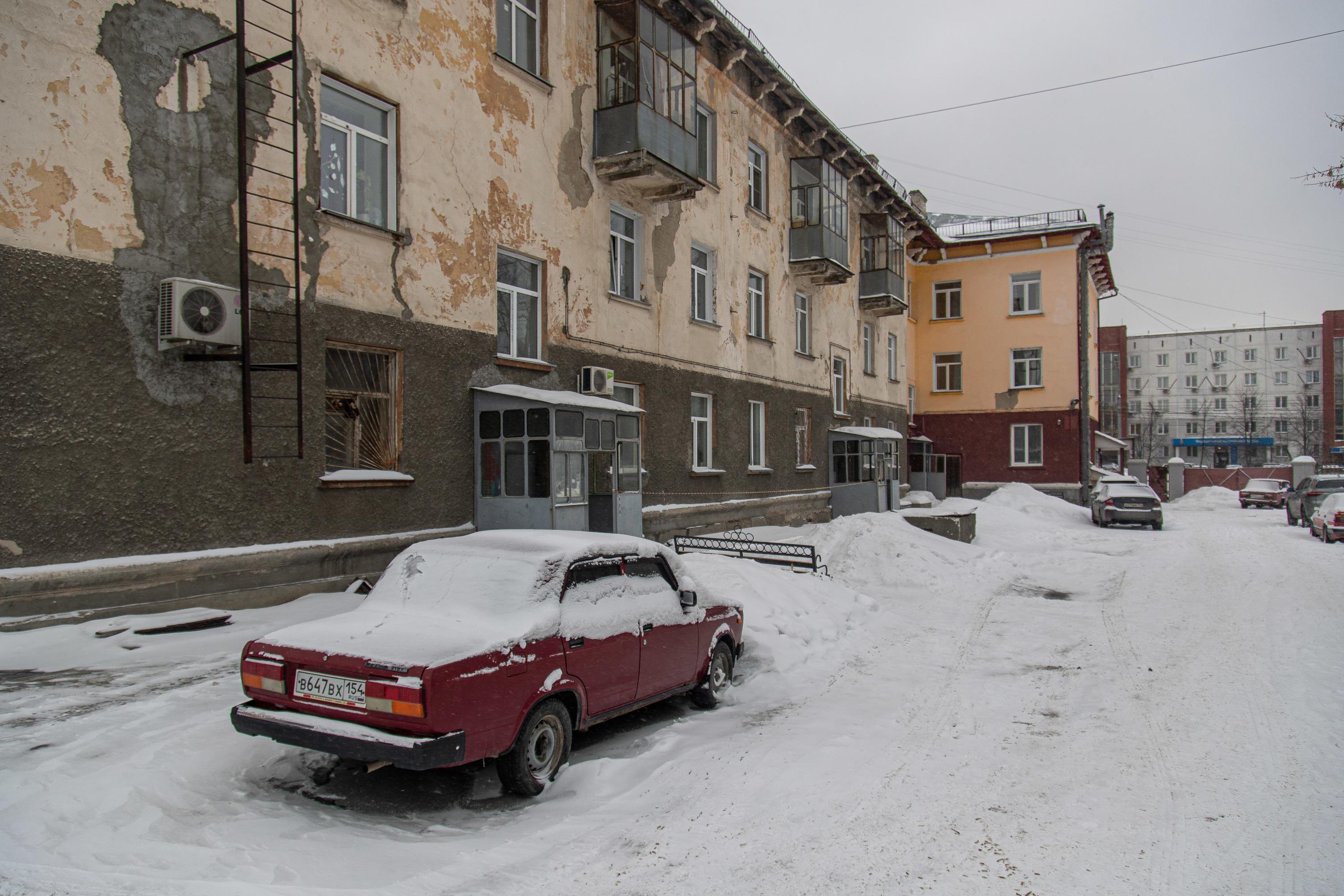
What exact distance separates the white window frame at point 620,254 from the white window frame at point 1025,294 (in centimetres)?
2424

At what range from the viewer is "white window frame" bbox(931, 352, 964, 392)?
116 ft

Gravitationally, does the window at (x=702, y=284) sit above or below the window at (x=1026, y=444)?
above

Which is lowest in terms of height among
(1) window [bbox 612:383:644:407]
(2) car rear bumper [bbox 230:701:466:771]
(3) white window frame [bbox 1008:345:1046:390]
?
(2) car rear bumper [bbox 230:701:466:771]

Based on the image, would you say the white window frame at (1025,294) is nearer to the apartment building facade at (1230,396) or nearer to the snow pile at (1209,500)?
the snow pile at (1209,500)

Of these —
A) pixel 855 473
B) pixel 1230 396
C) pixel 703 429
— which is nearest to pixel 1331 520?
pixel 855 473

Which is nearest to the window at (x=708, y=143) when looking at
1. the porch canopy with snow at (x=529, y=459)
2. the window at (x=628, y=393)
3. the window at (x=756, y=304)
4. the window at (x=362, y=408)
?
the window at (x=756, y=304)

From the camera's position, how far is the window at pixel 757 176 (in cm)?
2027

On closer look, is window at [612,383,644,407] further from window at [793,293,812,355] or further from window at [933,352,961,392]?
window at [933,352,961,392]

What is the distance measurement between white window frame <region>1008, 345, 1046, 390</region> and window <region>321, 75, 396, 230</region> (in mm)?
29814

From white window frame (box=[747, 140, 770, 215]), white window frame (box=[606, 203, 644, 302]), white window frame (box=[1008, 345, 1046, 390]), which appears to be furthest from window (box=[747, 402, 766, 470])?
white window frame (box=[1008, 345, 1046, 390])

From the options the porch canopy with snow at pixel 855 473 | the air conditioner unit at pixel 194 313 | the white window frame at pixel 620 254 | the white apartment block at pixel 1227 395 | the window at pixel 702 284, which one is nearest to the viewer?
the air conditioner unit at pixel 194 313

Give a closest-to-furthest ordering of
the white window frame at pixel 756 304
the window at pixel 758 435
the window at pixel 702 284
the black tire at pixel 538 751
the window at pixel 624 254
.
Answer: the black tire at pixel 538 751 < the window at pixel 624 254 < the window at pixel 702 284 < the white window frame at pixel 756 304 < the window at pixel 758 435

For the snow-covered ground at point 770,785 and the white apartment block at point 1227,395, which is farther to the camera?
the white apartment block at point 1227,395

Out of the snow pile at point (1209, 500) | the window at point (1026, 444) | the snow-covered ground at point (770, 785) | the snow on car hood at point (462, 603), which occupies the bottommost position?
the snow pile at point (1209, 500)
